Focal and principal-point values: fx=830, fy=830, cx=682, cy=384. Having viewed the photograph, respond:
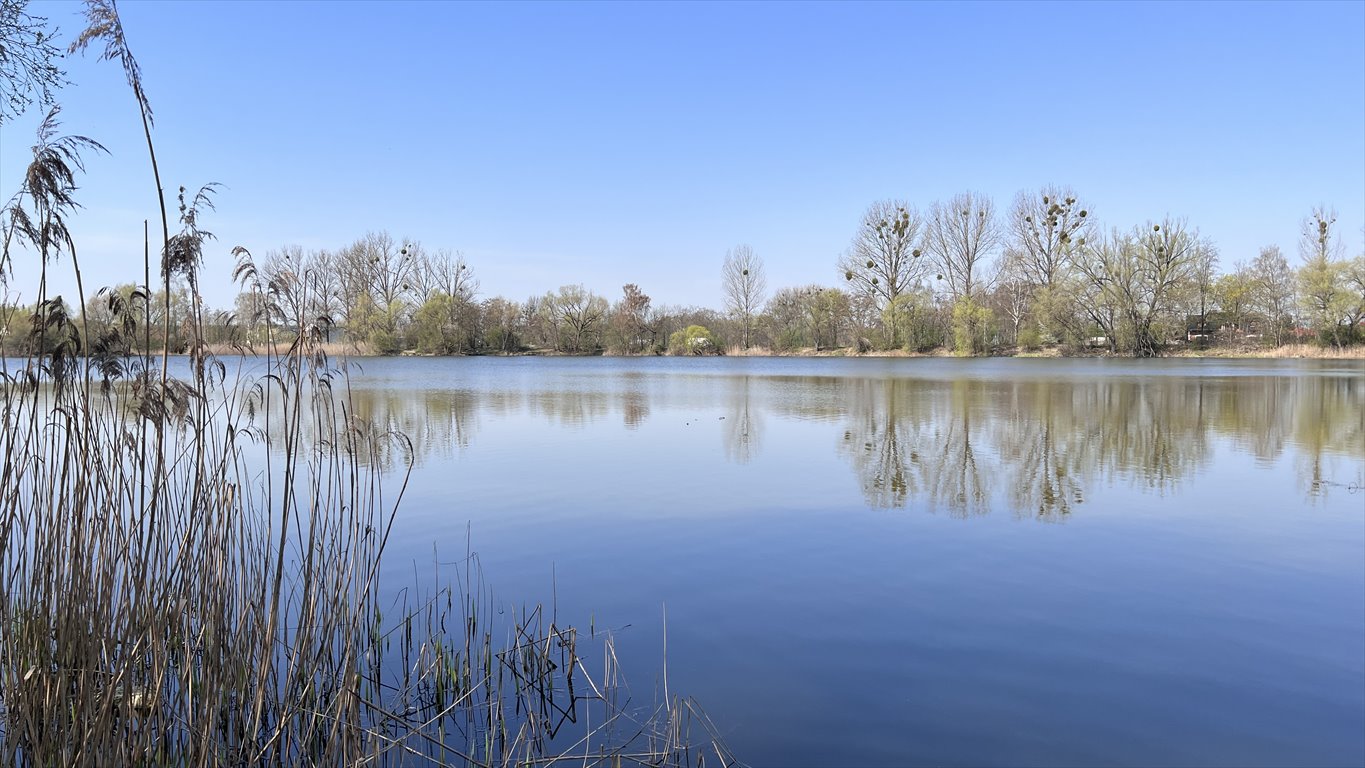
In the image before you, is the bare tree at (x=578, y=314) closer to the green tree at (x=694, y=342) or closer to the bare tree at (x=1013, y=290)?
the green tree at (x=694, y=342)

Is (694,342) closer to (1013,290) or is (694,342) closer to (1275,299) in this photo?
(1013,290)

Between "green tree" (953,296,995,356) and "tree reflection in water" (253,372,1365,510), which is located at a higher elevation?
"green tree" (953,296,995,356)

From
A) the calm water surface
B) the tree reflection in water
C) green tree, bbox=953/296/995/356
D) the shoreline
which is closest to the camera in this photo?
the calm water surface

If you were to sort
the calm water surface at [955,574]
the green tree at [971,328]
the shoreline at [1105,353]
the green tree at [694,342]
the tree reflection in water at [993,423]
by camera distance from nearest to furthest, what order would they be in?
1. the calm water surface at [955,574]
2. the tree reflection in water at [993,423]
3. the shoreline at [1105,353]
4. the green tree at [971,328]
5. the green tree at [694,342]

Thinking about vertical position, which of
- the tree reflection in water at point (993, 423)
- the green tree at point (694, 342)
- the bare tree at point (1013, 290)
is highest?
the bare tree at point (1013, 290)

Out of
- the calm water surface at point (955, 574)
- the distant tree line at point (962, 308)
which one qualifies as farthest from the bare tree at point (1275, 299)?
the calm water surface at point (955, 574)

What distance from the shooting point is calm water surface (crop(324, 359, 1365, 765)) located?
3793 mm

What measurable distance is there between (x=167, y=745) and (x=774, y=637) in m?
2.97

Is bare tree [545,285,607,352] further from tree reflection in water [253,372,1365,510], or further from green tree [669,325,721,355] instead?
tree reflection in water [253,372,1365,510]

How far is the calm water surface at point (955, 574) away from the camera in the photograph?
12.4ft

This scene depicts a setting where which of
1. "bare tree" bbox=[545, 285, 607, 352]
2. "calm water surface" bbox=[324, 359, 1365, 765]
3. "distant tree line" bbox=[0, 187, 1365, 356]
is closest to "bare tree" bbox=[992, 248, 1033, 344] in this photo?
"distant tree line" bbox=[0, 187, 1365, 356]

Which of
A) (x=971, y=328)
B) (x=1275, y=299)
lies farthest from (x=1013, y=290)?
(x=1275, y=299)

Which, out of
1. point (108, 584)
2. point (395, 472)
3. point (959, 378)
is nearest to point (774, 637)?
point (108, 584)

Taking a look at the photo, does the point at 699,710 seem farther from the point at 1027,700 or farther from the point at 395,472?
→ the point at 395,472
